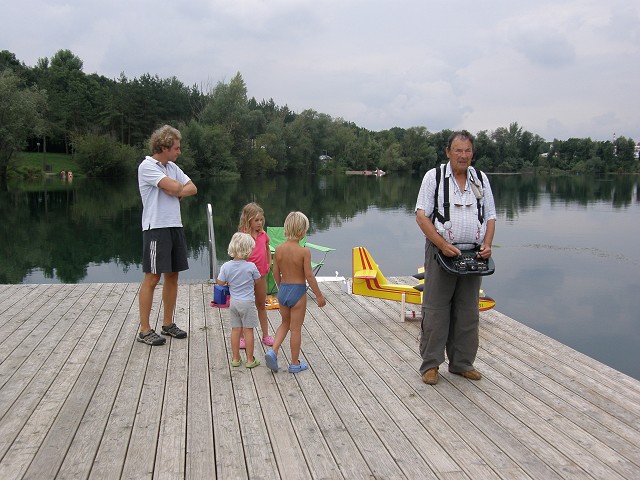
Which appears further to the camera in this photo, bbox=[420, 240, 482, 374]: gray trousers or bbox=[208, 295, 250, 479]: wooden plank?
bbox=[420, 240, 482, 374]: gray trousers

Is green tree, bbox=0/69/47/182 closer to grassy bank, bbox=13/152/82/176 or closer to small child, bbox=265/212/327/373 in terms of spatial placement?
grassy bank, bbox=13/152/82/176

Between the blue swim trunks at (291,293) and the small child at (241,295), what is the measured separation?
27 centimetres

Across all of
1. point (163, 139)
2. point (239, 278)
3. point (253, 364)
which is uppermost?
point (163, 139)

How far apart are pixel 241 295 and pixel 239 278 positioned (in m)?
0.12

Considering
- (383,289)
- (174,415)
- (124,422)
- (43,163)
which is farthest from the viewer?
(43,163)

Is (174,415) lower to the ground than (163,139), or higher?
lower

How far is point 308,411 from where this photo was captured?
10.9ft

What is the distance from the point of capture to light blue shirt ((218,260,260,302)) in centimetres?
398

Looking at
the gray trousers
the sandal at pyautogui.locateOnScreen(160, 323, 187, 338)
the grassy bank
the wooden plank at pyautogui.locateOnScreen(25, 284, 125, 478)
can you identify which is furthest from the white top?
the grassy bank

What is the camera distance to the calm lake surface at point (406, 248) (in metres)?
9.39

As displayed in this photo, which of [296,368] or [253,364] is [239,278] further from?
[296,368]

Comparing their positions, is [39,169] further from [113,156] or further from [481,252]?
[481,252]

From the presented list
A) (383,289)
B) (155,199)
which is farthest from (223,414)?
(383,289)

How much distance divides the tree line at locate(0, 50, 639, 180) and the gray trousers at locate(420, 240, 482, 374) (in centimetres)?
3939
